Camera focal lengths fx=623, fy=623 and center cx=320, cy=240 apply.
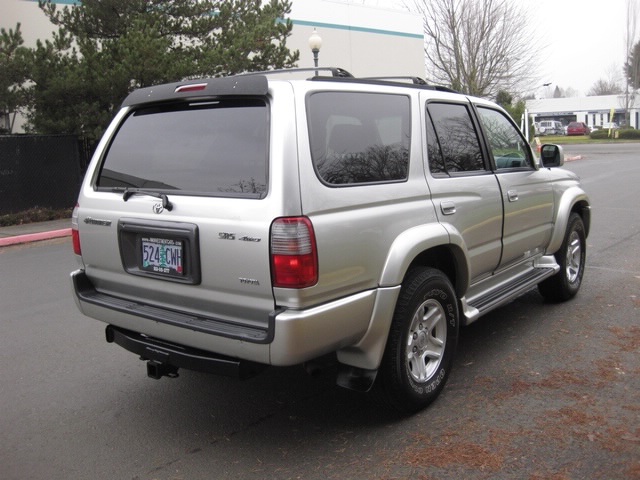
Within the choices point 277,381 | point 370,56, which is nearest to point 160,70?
point 277,381

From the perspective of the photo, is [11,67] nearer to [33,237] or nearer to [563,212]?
[33,237]

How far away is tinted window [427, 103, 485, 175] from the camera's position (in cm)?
410

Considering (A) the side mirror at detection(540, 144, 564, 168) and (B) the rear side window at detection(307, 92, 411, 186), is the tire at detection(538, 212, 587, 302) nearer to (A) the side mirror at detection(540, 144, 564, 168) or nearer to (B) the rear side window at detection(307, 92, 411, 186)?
(A) the side mirror at detection(540, 144, 564, 168)

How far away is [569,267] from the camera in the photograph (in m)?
6.04

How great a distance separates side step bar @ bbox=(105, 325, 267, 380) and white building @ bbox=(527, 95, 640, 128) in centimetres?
8206

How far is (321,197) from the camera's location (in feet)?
10.2

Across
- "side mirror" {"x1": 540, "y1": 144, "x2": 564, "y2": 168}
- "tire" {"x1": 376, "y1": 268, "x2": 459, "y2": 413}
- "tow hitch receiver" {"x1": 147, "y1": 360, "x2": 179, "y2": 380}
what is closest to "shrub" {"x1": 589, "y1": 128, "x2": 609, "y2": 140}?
"side mirror" {"x1": 540, "y1": 144, "x2": 564, "y2": 168}

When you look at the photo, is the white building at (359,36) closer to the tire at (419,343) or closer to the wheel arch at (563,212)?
the wheel arch at (563,212)

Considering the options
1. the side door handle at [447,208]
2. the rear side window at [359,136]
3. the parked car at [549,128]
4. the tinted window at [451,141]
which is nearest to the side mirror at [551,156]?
the tinted window at [451,141]

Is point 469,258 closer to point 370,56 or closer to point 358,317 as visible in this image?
point 358,317

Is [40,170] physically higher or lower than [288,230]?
higher

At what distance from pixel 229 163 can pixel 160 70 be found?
1272cm

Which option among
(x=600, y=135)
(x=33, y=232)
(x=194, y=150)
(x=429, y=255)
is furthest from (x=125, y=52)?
→ (x=600, y=135)

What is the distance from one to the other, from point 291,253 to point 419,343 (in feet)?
4.08
